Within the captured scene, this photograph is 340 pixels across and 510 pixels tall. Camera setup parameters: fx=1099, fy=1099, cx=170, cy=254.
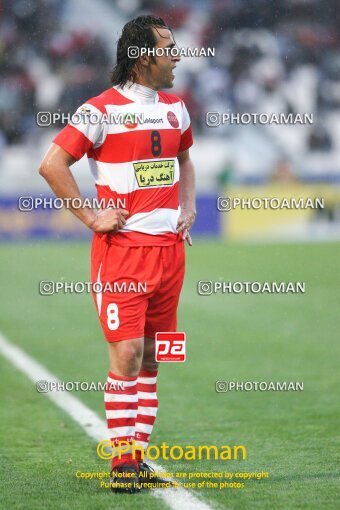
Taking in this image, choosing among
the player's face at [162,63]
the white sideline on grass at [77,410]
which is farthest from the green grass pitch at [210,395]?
the player's face at [162,63]

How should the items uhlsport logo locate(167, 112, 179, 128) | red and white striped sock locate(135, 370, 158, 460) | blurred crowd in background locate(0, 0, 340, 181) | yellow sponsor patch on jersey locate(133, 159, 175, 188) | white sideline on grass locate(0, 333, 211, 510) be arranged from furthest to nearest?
blurred crowd in background locate(0, 0, 340, 181), red and white striped sock locate(135, 370, 158, 460), uhlsport logo locate(167, 112, 179, 128), yellow sponsor patch on jersey locate(133, 159, 175, 188), white sideline on grass locate(0, 333, 211, 510)

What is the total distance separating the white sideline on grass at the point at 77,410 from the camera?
433 cm

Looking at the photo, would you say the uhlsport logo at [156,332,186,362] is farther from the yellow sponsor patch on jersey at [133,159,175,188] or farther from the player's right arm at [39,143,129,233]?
the yellow sponsor patch on jersey at [133,159,175,188]

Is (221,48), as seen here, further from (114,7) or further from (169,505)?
(169,505)

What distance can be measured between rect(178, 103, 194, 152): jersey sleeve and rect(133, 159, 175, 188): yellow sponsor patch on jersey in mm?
264

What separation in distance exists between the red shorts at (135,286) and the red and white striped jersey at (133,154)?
6cm

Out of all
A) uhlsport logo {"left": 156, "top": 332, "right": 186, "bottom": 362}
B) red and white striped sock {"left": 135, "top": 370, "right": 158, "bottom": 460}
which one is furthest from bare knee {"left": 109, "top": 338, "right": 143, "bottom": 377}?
red and white striped sock {"left": 135, "top": 370, "right": 158, "bottom": 460}

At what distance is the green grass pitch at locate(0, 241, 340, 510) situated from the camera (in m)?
4.58

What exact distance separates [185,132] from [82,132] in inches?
25.4

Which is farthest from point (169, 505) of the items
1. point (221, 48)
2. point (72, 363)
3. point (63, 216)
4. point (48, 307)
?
point (221, 48)

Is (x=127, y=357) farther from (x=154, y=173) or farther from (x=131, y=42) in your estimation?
(x=131, y=42)

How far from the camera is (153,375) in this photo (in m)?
4.98

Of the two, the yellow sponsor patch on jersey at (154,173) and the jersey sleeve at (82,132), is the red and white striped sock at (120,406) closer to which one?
the yellow sponsor patch on jersey at (154,173)

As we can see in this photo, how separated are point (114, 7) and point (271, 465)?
22697mm
